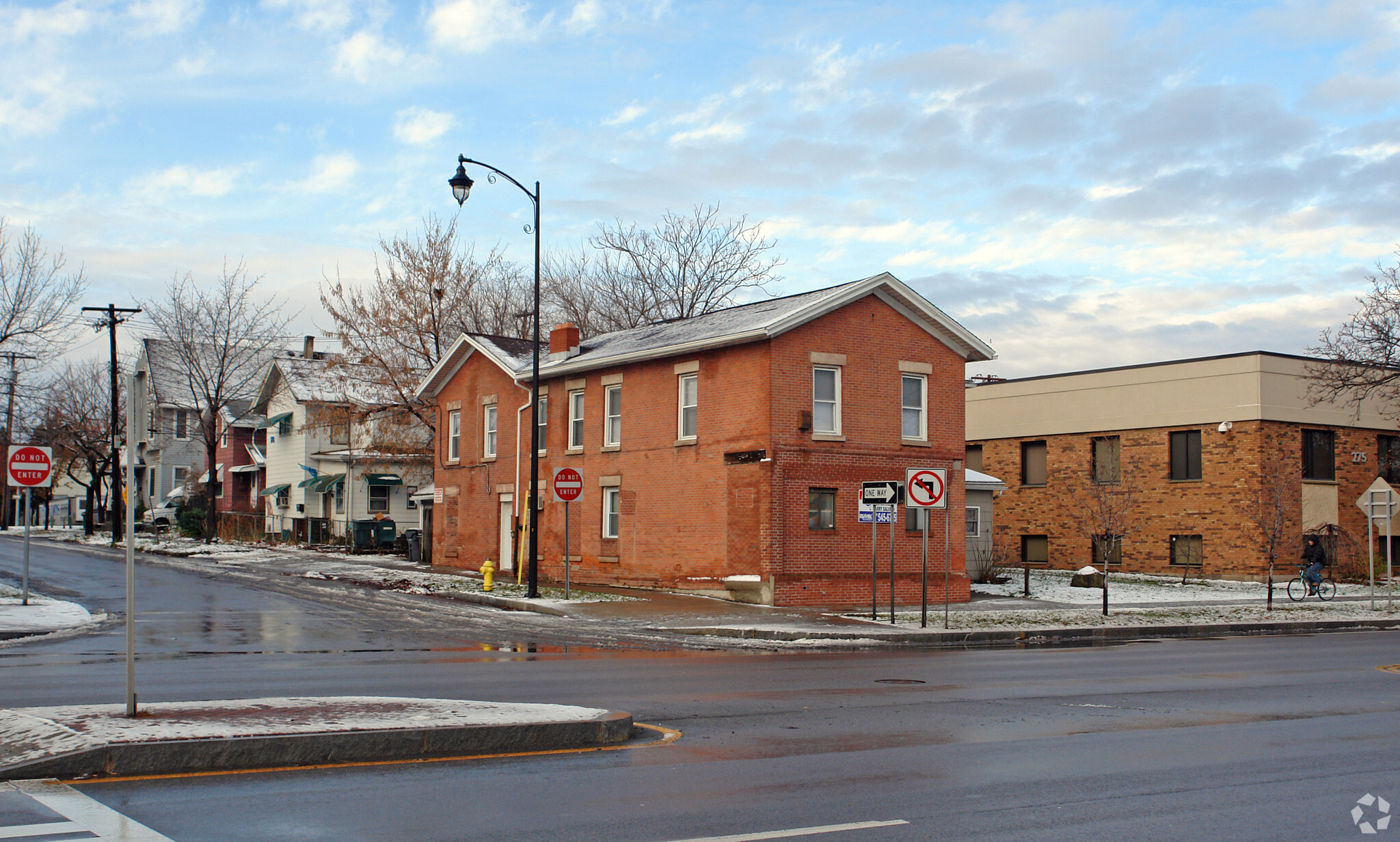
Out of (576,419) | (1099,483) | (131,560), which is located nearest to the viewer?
(131,560)

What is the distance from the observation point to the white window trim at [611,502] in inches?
1210

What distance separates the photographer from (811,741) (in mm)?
9438

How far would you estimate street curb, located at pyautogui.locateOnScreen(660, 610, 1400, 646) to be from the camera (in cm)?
2005

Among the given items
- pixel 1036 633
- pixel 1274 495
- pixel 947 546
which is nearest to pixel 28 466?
pixel 1036 633

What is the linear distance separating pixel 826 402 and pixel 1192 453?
1852 cm

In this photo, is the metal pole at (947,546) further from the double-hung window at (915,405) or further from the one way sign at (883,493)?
the one way sign at (883,493)

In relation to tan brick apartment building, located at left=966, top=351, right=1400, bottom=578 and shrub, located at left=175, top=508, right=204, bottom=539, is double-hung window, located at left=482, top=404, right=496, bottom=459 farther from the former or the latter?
shrub, located at left=175, top=508, right=204, bottom=539

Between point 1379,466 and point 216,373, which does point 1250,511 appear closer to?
point 1379,466

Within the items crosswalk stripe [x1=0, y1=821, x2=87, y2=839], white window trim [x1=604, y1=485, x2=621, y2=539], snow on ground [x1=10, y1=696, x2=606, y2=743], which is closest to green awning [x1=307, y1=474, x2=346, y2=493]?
white window trim [x1=604, y1=485, x2=621, y2=539]

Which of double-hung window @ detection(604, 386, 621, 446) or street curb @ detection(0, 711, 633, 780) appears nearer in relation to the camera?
street curb @ detection(0, 711, 633, 780)

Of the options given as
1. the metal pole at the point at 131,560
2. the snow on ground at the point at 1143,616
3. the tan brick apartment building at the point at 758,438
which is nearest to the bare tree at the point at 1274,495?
the snow on ground at the point at 1143,616

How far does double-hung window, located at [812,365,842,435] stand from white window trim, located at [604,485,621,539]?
19.9 ft

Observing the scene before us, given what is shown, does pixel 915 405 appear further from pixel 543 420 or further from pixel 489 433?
pixel 489 433

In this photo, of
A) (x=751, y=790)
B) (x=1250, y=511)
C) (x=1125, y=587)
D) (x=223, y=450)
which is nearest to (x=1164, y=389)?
(x=1250, y=511)
